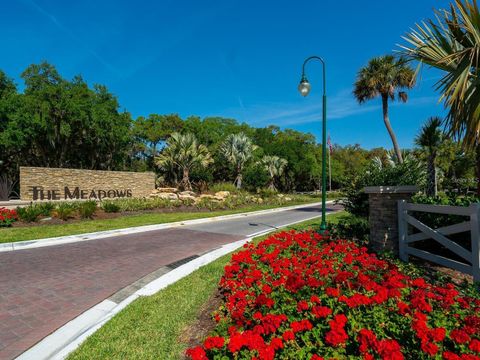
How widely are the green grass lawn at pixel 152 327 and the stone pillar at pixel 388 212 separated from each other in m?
4.06

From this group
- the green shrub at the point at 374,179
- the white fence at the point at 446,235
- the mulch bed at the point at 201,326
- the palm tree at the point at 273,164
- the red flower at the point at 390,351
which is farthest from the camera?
the palm tree at the point at 273,164

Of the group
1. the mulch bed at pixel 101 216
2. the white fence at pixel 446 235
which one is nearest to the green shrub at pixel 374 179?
the white fence at pixel 446 235

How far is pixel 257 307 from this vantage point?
12.0ft

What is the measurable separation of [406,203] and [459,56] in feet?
9.87

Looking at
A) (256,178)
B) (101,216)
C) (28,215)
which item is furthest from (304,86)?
(256,178)

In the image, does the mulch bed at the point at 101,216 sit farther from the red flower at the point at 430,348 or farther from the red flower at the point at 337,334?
the red flower at the point at 430,348

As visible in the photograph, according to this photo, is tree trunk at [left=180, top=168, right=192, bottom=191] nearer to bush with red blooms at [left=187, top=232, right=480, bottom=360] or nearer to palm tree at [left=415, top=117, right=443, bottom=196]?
palm tree at [left=415, top=117, right=443, bottom=196]

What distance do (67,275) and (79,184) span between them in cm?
1453

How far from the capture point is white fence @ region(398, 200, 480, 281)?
14.8ft

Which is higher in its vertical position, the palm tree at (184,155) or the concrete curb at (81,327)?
the palm tree at (184,155)

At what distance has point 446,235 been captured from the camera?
17.7 ft

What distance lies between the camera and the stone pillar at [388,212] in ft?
20.6

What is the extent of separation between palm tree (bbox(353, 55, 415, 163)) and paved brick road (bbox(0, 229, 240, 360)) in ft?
54.4

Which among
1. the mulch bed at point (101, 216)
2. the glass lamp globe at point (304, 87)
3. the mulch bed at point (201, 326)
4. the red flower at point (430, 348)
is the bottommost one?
the mulch bed at point (201, 326)
